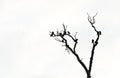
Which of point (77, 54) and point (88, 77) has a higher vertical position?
point (77, 54)

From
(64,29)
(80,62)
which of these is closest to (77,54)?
(80,62)

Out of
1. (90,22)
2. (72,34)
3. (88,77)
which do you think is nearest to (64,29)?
(72,34)

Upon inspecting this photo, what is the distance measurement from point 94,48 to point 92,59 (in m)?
0.94

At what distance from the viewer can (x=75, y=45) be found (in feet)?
84.9

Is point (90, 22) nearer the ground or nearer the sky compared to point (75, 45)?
nearer the sky

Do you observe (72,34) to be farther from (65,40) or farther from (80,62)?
(80,62)

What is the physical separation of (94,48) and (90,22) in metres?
2.36

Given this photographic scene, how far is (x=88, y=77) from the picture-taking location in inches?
989

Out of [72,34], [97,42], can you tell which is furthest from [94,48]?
[72,34]

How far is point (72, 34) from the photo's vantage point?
2603 centimetres

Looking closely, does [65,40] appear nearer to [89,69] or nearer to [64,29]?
[64,29]

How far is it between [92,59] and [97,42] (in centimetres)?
148

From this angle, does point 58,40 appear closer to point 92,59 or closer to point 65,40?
point 65,40

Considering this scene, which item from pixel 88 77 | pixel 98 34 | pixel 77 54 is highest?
pixel 98 34
